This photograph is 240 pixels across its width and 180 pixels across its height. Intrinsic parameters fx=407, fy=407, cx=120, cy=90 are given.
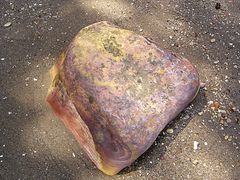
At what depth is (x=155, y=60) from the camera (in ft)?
6.18

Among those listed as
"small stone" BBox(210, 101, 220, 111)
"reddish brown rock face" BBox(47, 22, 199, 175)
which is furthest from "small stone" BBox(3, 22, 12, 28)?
"small stone" BBox(210, 101, 220, 111)

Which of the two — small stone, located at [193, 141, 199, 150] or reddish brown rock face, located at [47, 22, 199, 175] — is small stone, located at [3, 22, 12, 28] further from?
small stone, located at [193, 141, 199, 150]

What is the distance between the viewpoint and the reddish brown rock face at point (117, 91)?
5.78ft

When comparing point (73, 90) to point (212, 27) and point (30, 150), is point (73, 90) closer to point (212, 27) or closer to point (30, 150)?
point (30, 150)

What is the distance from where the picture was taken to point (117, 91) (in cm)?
178

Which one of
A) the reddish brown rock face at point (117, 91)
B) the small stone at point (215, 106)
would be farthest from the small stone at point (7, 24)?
the small stone at point (215, 106)

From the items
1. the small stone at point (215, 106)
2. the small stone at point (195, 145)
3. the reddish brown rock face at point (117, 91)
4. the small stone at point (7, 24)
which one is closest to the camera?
the reddish brown rock face at point (117, 91)

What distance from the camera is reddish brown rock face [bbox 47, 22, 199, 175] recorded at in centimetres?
176

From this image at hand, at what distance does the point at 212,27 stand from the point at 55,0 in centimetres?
101

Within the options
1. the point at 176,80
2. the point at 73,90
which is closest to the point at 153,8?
the point at 176,80

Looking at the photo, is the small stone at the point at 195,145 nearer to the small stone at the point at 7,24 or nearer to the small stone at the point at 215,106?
the small stone at the point at 215,106

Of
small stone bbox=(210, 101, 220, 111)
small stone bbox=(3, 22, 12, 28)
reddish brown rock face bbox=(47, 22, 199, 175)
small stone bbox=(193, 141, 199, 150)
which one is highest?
reddish brown rock face bbox=(47, 22, 199, 175)

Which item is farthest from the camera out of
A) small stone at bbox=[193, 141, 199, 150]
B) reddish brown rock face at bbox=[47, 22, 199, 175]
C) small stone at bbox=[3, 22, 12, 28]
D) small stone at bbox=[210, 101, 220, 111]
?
small stone at bbox=[3, 22, 12, 28]

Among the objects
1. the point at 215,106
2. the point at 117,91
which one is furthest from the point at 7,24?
the point at 215,106
